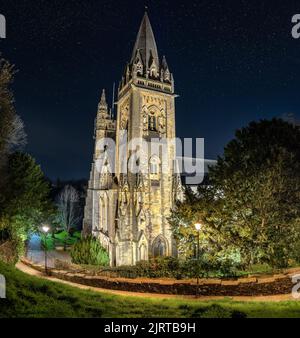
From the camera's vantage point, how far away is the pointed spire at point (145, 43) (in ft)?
117

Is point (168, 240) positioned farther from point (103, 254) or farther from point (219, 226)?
point (219, 226)

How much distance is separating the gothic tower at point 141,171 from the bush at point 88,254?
9.50 feet

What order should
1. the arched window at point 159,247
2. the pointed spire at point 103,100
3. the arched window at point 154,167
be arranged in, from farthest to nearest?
the pointed spire at point 103,100 → the arched window at point 154,167 → the arched window at point 159,247

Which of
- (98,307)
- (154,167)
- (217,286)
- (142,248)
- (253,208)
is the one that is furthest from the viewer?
(154,167)

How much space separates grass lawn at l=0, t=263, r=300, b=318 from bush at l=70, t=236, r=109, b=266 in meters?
14.8

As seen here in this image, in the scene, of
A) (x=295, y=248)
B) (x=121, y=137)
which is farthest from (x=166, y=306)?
(x=121, y=137)

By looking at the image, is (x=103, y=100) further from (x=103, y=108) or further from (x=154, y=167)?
(x=154, y=167)

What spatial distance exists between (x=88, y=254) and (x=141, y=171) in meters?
9.72

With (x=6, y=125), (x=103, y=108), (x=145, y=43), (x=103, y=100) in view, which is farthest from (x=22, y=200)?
(x=145, y=43)

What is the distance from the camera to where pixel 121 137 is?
35094 mm

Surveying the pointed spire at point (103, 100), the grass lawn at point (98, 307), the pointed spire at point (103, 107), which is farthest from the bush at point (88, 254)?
the pointed spire at point (103, 100)

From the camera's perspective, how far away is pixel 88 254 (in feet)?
84.3

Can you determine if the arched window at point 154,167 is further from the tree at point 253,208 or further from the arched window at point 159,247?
the tree at point 253,208
